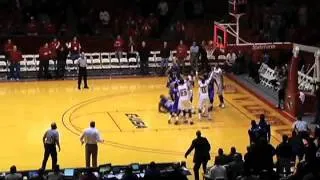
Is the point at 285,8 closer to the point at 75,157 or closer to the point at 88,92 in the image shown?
the point at 88,92

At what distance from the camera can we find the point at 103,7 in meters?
38.5

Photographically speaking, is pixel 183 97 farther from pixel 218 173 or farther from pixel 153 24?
pixel 153 24

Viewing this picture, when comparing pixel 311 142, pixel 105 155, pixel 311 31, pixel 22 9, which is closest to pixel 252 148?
pixel 311 142

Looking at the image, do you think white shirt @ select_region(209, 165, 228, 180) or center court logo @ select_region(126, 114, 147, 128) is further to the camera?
center court logo @ select_region(126, 114, 147, 128)

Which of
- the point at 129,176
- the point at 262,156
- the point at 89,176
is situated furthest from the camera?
the point at 262,156

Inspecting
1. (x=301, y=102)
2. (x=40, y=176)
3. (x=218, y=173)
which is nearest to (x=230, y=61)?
(x=301, y=102)

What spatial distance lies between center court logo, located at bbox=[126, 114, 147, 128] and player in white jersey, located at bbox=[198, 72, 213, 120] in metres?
2.02

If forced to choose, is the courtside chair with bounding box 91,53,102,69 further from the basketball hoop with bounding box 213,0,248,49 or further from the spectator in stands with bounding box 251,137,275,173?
the spectator in stands with bounding box 251,137,275,173

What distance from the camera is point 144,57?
1326 inches

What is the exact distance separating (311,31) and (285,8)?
105 inches

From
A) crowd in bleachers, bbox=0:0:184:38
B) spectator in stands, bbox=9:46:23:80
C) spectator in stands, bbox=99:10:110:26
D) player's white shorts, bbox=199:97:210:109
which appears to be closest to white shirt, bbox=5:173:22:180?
player's white shorts, bbox=199:97:210:109

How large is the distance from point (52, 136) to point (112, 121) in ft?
19.8

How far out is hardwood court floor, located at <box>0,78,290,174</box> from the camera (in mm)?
22484

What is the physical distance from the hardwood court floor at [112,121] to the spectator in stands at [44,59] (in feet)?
2.72
